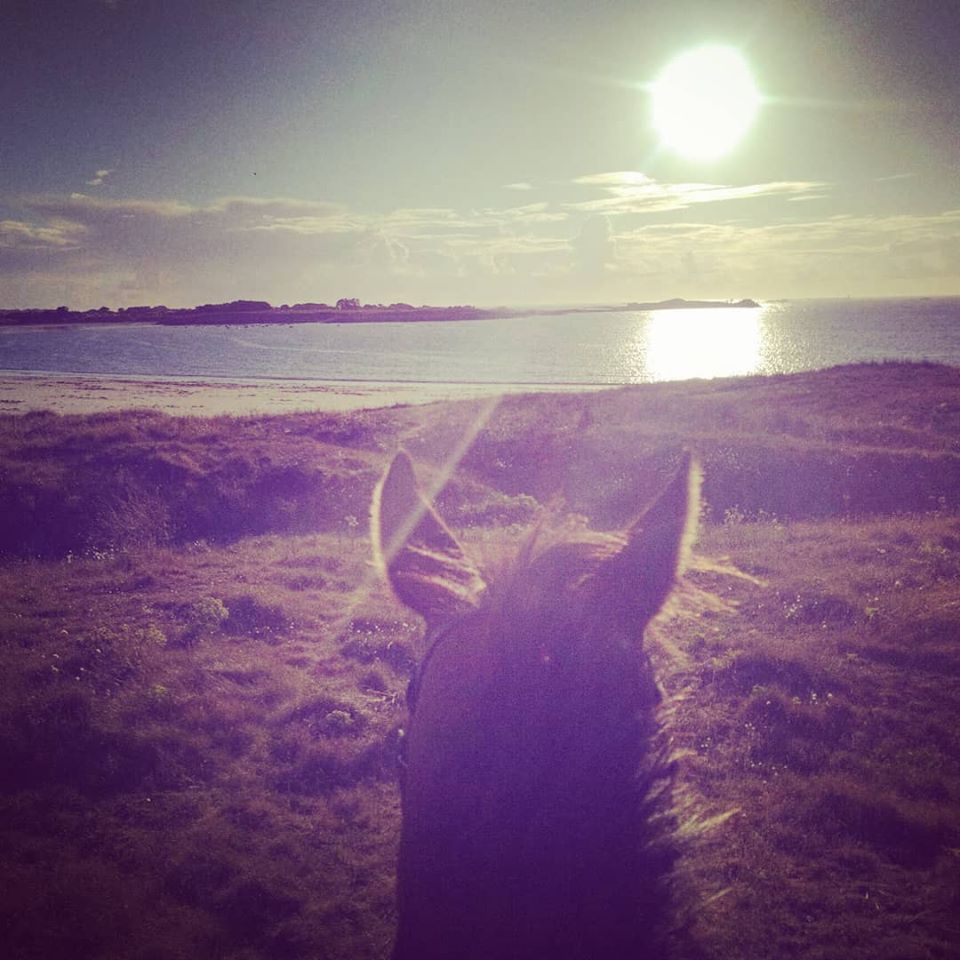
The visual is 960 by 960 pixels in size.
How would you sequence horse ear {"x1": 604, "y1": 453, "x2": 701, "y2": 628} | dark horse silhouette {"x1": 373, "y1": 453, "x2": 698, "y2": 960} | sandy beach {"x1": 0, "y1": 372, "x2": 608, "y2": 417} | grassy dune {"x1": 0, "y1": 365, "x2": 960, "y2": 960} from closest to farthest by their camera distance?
dark horse silhouette {"x1": 373, "y1": 453, "x2": 698, "y2": 960} → horse ear {"x1": 604, "y1": 453, "x2": 701, "y2": 628} → grassy dune {"x1": 0, "y1": 365, "x2": 960, "y2": 960} → sandy beach {"x1": 0, "y1": 372, "x2": 608, "y2": 417}

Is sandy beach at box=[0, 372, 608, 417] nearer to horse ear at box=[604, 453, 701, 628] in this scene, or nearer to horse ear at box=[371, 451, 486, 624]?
horse ear at box=[371, 451, 486, 624]

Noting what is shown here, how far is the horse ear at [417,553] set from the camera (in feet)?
7.10

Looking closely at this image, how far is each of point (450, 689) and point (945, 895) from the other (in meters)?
2.00

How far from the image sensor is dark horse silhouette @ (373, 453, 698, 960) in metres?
1.53

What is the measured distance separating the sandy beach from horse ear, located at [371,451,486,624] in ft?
102

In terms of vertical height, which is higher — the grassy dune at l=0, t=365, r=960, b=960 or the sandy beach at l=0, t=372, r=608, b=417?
the sandy beach at l=0, t=372, r=608, b=417

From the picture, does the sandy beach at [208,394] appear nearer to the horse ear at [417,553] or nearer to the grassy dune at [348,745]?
the grassy dune at [348,745]

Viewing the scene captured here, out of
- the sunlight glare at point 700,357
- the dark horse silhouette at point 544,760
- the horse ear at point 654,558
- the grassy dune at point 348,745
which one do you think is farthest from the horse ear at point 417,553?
the sunlight glare at point 700,357

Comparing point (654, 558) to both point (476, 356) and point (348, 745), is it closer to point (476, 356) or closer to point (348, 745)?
point (348, 745)

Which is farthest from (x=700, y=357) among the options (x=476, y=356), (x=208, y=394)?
(x=208, y=394)

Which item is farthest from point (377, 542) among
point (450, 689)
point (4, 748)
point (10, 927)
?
point (4, 748)

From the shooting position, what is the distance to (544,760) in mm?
1688

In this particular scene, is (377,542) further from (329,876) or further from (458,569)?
(329,876)

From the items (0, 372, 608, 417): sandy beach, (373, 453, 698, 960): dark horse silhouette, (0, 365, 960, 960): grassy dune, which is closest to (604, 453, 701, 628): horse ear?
(373, 453, 698, 960): dark horse silhouette
